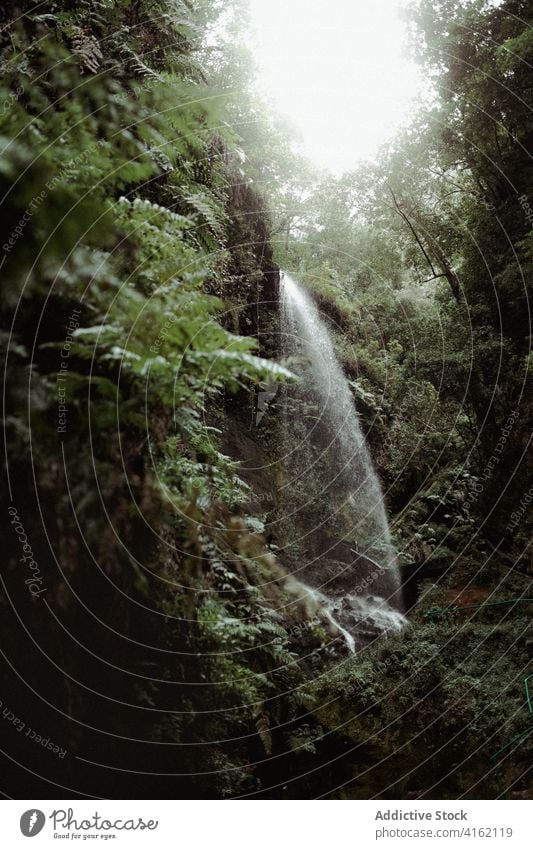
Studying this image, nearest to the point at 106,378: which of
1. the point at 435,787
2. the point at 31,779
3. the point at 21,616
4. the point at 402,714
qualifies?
the point at 21,616

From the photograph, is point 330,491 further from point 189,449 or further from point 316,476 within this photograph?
point 189,449

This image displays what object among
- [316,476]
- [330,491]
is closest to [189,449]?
[316,476]

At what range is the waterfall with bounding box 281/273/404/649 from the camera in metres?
9.53

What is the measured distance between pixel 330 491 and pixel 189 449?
7206 mm

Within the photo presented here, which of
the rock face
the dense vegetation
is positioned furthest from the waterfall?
the dense vegetation

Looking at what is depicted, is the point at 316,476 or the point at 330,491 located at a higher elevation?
the point at 316,476

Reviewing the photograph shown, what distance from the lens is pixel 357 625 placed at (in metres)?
8.53

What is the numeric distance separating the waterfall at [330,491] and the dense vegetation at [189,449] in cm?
74

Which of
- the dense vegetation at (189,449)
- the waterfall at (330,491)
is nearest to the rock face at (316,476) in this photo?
the waterfall at (330,491)

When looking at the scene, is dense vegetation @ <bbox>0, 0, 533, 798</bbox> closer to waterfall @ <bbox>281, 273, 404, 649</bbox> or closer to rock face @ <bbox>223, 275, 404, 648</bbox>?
rock face @ <bbox>223, 275, 404, 648</bbox>

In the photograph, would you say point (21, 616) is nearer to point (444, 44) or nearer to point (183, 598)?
point (183, 598)

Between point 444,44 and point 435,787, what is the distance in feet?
34.7

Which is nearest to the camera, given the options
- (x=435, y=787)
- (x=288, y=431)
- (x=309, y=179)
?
(x=435, y=787)

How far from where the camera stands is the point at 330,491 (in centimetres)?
1120
